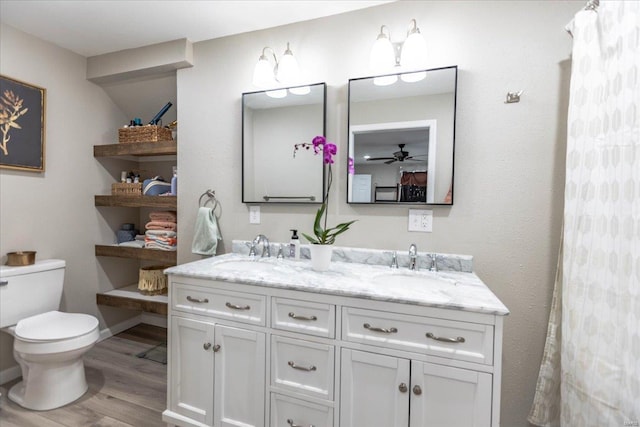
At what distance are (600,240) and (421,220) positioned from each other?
0.73 meters

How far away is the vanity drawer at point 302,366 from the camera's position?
1255 millimetres

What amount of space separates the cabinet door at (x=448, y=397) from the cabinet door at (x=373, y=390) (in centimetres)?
4

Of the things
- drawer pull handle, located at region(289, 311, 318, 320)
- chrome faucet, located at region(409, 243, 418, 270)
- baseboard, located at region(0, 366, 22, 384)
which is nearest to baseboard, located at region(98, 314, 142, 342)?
baseboard, located at region(0, 366, 22, 384)

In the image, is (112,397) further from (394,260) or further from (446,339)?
(446,339)

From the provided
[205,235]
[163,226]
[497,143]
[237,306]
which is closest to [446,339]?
[237,306]

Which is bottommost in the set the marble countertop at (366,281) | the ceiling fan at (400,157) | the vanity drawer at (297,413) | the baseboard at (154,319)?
the baseboard at (154,319)

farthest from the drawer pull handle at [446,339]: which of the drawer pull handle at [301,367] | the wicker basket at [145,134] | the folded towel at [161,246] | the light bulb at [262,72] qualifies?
the wicker basket at [145,134]

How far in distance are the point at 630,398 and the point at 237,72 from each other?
98.8 inches

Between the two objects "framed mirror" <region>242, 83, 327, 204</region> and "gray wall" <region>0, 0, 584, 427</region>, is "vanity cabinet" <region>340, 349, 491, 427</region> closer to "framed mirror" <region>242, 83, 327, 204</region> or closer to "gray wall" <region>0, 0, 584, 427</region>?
"gray wall" <region>0, 0, 584, 427</region>

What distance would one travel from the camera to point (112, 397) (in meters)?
1.87

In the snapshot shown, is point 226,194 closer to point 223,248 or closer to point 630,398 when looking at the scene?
point 223,248

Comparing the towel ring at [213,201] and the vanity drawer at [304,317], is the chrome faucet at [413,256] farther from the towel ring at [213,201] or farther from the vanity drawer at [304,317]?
the towel ring at [213,201]

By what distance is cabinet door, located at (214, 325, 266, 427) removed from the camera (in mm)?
1366

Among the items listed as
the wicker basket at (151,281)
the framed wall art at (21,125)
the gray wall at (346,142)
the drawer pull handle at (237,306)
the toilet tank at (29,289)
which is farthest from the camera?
the wicker basket at (151,281)
